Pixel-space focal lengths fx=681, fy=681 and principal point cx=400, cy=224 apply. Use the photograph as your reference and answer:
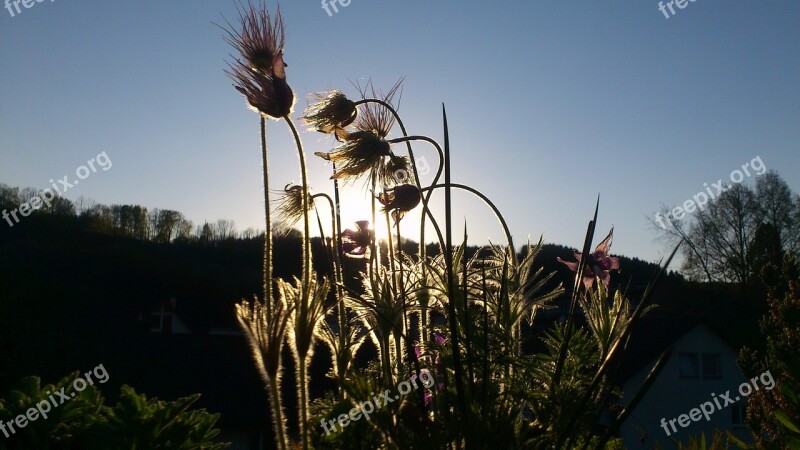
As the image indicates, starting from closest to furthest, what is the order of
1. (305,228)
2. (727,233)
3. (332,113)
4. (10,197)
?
1. (305,228)
2. (332,113)
3. (10,197)
4. (727,233)

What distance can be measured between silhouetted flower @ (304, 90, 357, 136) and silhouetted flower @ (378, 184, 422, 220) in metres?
0.18

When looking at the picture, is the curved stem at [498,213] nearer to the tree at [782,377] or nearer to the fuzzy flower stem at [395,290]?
the fuzzy flower stem at [395,290]

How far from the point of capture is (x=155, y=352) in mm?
19812

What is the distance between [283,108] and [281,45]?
11cm

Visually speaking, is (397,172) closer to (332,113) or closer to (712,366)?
(332,113)

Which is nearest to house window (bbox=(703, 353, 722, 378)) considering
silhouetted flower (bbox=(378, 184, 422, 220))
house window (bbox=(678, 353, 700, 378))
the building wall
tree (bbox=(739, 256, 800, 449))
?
the building wall

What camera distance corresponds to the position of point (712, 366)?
2384 cm

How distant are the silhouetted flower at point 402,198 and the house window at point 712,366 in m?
25.3

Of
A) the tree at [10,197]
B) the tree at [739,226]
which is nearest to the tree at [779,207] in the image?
the tree at [739,226]

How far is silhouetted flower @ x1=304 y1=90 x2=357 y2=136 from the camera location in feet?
4.09

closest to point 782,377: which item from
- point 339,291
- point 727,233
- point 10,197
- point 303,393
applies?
point 339,291

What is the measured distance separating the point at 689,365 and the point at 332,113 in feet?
82.4

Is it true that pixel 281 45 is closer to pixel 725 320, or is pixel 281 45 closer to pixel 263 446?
pixel 263 446

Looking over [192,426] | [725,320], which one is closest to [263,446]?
[192,426]
